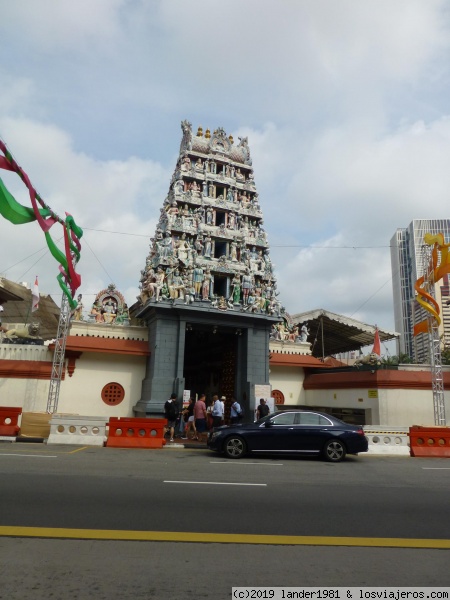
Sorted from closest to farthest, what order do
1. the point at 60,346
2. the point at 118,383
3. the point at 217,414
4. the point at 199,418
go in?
1. the point at 199,418
2. the point at 217,414
3. the point at 60,346
4. the point at 118,383

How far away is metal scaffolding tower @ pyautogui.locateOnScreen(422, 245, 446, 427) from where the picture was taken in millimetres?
17391

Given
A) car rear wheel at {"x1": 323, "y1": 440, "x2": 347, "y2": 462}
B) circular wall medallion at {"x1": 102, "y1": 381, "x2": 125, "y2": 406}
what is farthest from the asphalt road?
circular wall medallion at {"x1": 102, "y1": 381, "x2": 125, "y2": 406}

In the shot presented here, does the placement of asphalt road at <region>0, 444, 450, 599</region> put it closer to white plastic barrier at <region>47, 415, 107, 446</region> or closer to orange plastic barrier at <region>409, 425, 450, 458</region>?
white plastic barrier at <region>47, 415, 107, 446</region>

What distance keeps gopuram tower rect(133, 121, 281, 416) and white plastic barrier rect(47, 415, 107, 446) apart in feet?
18.0

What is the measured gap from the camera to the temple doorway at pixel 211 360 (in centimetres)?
2422

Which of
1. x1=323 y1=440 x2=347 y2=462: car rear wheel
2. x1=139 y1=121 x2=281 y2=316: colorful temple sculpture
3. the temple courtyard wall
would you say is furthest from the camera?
x1=139 y1=121 x2=281 y2=316: colorful temple sculpture

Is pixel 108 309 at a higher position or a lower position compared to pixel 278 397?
higher

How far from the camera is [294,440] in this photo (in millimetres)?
12047

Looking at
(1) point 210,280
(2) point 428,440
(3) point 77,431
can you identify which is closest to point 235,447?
(3) point 77,431

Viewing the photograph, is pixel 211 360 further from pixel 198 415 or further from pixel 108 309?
pixel 198 415

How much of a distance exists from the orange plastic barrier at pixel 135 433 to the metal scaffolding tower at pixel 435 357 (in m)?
10.8

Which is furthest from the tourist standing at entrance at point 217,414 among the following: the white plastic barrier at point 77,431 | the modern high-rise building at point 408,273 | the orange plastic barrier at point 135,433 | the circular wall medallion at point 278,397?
the modern high-rise building at point 408,273

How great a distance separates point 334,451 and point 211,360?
17.5 metres

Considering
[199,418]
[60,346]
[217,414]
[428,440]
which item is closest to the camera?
[428,440]
